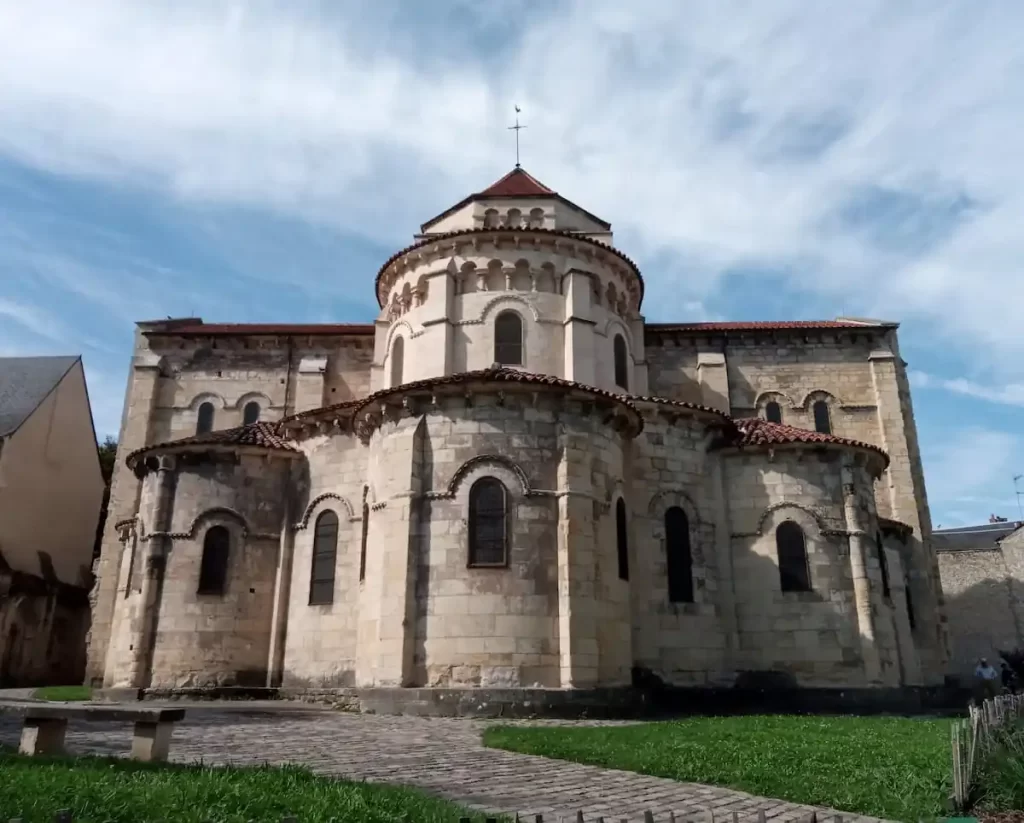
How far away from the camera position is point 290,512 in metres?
21.0

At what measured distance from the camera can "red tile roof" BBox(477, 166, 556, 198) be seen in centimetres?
2559

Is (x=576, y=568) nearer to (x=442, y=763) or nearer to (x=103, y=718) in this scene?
(x=442, y=763)

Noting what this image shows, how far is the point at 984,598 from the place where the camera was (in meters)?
39.7

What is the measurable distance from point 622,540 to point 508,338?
6869 millimetres

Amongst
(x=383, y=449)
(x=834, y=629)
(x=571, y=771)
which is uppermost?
(x=383, y=449)

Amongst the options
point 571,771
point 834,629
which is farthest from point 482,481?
point 834,629

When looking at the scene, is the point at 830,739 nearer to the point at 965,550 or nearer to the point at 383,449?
the point at 383,449

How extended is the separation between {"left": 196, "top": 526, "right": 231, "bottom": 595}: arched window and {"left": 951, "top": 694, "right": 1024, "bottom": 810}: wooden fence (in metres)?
16.8

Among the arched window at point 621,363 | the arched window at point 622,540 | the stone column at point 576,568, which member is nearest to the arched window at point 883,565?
the arched window at point 622,540

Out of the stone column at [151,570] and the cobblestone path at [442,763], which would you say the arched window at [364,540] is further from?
the stone column at [151,570]

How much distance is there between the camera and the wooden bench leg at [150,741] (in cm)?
820

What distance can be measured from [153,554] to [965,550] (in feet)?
126

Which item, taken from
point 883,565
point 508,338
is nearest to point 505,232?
point 508,338

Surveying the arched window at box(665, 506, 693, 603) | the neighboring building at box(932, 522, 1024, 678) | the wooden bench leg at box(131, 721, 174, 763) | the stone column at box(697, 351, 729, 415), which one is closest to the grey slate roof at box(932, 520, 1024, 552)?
the neighboring building at box(932, 522, 1024, 678)
